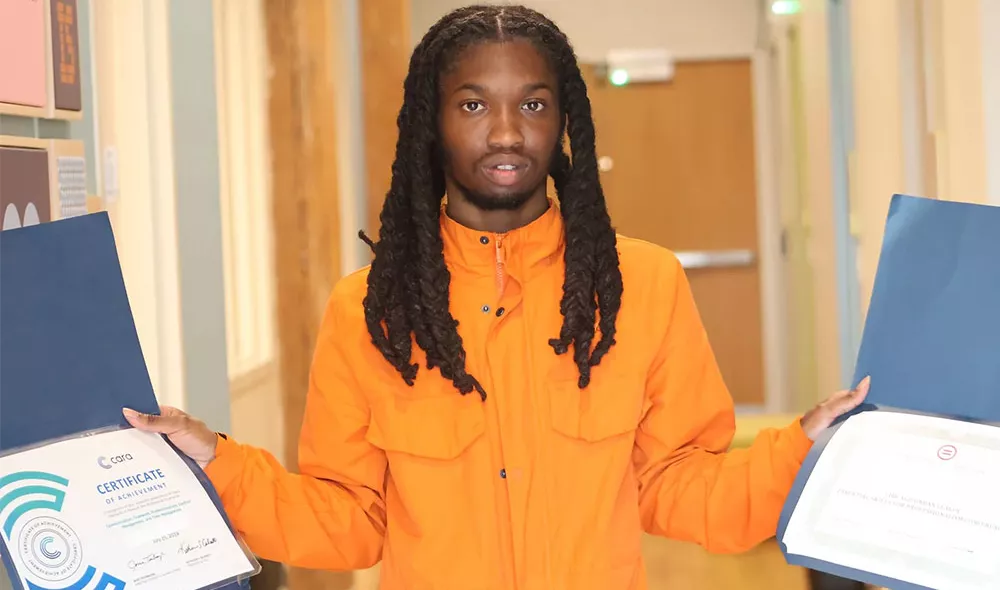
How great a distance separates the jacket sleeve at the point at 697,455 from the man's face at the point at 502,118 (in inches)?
8.9

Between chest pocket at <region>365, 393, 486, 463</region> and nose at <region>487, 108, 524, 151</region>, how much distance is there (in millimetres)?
295

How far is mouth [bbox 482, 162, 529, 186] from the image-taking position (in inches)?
50.4

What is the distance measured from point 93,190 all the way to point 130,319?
78 cm

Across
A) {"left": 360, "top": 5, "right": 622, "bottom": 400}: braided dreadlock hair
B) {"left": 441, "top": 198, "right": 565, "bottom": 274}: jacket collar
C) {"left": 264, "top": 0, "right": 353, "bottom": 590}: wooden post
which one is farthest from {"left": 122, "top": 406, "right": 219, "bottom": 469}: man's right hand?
{"left": 264, "top": 0, "right": 353, "bottom": 590}: wooden post

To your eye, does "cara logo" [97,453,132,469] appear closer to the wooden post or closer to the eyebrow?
the eyebrow

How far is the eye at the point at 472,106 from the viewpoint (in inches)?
50.6

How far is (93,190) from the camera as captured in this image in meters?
1.92

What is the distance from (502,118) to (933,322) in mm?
528

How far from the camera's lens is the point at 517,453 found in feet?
4.27

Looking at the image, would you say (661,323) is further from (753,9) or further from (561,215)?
(753,9)

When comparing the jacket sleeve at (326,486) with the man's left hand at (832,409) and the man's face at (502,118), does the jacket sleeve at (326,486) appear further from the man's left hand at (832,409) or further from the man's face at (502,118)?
the man's left hand at (832,409)

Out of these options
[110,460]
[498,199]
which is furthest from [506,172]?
[110,460]

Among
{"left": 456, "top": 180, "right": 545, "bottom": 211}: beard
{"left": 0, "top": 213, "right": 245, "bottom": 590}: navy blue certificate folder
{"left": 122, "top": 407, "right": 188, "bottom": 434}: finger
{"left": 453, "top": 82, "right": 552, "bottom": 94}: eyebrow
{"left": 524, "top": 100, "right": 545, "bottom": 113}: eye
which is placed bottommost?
{"left": 122, "top": 407, "right": 188, "bottom": 434}: finger

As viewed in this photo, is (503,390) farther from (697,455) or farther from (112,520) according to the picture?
(112,520)
